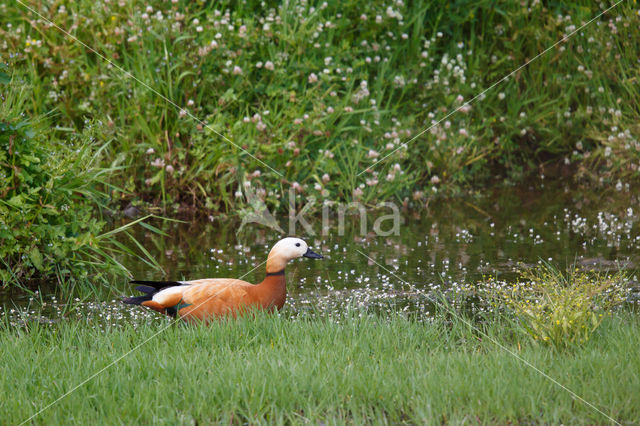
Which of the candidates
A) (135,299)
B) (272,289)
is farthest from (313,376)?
(135,299)

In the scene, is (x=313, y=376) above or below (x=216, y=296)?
below

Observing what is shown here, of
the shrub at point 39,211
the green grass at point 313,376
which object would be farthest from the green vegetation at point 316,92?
the green grass at point 313,376

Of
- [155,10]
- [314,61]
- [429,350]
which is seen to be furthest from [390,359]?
[155,10]

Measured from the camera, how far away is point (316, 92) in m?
8.23

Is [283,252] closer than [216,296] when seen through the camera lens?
No

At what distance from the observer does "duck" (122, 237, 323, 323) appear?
4.60m

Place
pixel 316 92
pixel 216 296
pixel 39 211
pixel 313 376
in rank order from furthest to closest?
pixel 316 92 → pixel 39 211 → pixel 216 296 → pixel 313 376

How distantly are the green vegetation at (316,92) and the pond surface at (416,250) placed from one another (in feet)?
1.82

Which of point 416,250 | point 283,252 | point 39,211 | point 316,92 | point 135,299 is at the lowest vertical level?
point 416,250

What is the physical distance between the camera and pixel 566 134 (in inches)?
398

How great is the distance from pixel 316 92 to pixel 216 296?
4020mm

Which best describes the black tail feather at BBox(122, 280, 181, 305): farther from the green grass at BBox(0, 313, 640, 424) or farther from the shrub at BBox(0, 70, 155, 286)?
the shrub at BBox(0, 70, 155, 286)

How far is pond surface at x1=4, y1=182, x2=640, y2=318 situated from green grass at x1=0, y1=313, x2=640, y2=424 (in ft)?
2.69

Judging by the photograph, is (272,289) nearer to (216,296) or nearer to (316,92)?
(216,296)
